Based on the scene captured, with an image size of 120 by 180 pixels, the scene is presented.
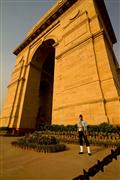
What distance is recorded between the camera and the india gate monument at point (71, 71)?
28.6 feet

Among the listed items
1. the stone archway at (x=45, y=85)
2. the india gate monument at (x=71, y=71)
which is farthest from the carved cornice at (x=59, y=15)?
the stone archway at (x=45, y=85)

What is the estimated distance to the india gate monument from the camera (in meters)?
8.71

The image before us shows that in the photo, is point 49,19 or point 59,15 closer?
point 59,15

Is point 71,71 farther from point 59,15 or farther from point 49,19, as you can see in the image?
point 49,19

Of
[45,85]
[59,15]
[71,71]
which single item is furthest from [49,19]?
[45,85]

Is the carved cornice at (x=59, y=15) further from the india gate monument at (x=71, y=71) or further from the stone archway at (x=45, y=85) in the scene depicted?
the stone archway at (x=45, y=85)

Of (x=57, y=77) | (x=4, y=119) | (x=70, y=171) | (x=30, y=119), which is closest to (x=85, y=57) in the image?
(x=57, y=77)

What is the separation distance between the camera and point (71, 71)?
11.5 metres

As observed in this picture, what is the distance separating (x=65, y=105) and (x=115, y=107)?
3.88m

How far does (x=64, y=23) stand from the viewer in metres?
15.4

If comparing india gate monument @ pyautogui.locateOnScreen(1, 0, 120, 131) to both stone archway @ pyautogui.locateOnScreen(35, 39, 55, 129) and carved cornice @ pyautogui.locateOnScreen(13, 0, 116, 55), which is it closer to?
carved cornice @ pyautogui.locateOnScreen(13, 0, 116, 55)

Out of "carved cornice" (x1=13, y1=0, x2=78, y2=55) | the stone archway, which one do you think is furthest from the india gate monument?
the stone archway

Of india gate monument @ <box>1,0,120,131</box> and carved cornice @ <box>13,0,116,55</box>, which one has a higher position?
carved cornice @ <box>13,0,116,55</box>

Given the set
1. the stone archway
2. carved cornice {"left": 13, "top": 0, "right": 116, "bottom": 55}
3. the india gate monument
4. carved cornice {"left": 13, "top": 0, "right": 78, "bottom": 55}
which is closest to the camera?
the india gate monument
